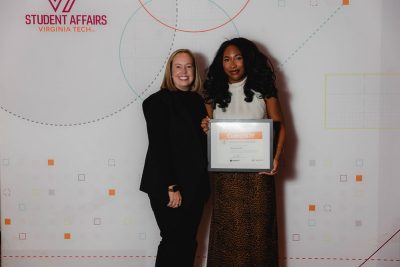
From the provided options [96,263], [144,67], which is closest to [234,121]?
[144,67]

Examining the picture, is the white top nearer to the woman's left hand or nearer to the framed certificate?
the framed certificate

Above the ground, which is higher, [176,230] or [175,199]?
[175,199]

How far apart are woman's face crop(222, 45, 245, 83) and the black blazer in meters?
0.24

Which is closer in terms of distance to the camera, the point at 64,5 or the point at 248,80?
the point at 248,80

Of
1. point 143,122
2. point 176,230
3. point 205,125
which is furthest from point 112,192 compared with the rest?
point 205,125

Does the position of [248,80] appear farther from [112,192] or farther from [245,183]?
[112,192]

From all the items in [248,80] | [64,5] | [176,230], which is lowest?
[176,230]

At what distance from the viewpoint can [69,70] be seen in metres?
2.23

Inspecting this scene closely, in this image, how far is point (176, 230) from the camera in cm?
191

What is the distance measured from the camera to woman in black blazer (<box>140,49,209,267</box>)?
1.84m

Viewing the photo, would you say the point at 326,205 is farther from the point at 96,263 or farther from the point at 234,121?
the point at 96,263

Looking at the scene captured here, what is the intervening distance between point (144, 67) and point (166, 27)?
26cm

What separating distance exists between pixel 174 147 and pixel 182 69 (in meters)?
0.39

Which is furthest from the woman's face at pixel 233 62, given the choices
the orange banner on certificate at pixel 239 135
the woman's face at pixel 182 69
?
the orange banner on certificate at pixel 239 135
